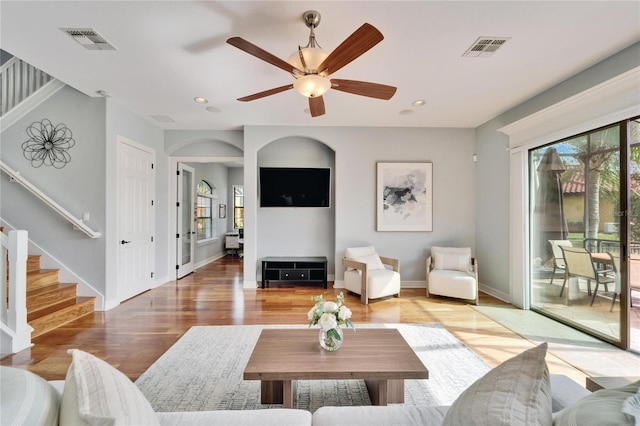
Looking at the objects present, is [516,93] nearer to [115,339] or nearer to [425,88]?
[425,88]

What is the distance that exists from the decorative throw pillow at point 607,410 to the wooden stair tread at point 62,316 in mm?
4314

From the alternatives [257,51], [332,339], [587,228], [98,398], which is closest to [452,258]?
[587,228]

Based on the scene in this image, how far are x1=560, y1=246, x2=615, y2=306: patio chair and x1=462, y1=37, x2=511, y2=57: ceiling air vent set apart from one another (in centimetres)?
243

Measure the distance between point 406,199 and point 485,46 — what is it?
9.35ft

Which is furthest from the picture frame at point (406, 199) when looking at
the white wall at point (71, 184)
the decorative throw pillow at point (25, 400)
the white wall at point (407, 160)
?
the decorative throw pillow at point (25, 400)

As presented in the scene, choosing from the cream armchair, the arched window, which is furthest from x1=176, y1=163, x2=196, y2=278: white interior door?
the cream armchair

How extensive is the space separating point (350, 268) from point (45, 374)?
373 cm

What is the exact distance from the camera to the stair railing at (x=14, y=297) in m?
2.72

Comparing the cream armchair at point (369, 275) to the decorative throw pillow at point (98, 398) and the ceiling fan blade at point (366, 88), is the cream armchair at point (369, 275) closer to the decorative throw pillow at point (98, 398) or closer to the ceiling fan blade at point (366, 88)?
the ceiling fan blade at point (366, 88)

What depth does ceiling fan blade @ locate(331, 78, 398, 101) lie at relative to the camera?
2.57 metres

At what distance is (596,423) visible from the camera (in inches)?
26.2

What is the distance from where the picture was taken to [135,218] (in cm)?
464

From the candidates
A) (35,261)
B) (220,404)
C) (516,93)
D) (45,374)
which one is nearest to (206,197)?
(35,261)

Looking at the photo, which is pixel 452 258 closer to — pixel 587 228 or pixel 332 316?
pixel 587 228
